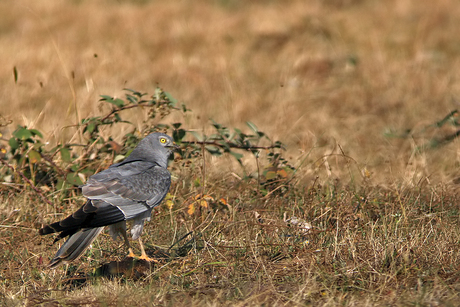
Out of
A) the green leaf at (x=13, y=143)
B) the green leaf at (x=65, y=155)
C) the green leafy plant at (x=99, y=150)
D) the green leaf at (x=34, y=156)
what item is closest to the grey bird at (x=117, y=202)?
the green leafy plant at (x=99, y=150)

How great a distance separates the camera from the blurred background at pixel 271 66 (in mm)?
7074

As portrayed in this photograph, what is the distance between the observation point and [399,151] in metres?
6.58

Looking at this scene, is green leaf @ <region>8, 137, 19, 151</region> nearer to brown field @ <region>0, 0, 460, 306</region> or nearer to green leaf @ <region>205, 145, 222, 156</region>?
brown field @ <region>0, 0, 460, 306</region>

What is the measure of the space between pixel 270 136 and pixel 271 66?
2811 millimetres

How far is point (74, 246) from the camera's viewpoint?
11.1 ft

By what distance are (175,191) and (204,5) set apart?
7.92 metres

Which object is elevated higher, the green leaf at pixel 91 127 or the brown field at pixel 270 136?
the green leaf at pixel 91 127

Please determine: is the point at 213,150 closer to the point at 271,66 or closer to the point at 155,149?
the point at 155,149

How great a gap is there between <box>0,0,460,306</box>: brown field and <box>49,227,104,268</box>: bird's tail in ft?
0.60

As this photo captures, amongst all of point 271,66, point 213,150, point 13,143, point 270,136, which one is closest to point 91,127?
point 13,143

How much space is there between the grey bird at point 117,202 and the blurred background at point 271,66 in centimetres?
205

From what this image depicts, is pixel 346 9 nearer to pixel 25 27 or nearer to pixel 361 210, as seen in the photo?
pixel 25 27

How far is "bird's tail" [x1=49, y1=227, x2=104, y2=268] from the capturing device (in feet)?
11.0

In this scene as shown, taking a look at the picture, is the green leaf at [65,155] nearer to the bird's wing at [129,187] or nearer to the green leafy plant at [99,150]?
the green leafy plant at [99,150]
